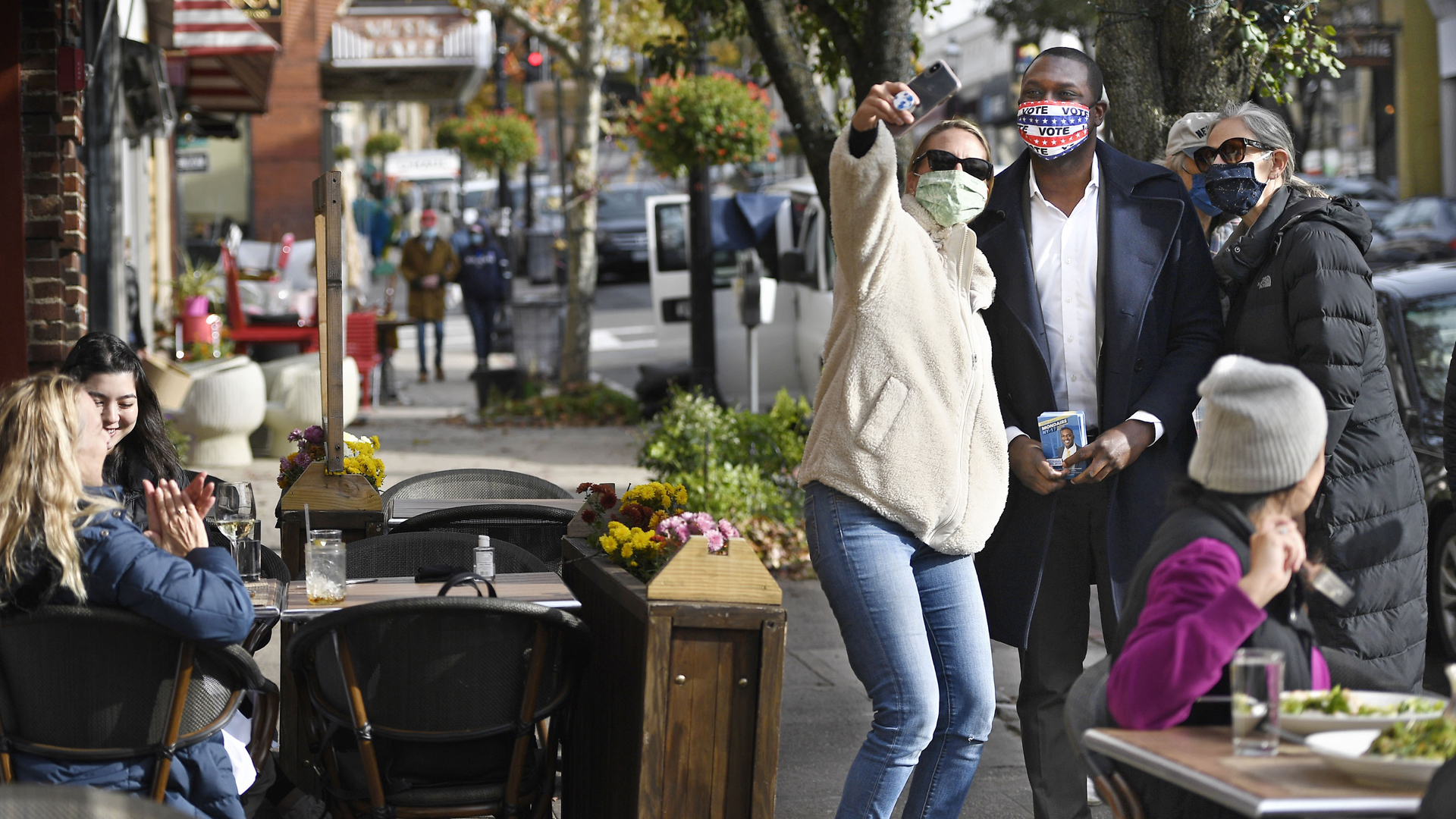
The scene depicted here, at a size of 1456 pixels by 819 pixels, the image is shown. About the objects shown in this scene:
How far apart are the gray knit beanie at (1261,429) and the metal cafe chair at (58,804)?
1859mm

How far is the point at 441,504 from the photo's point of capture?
4.98 metres

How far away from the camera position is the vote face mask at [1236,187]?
3920mm

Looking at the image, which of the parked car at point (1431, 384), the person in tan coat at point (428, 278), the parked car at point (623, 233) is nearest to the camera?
the parked car at point (1431, 384)

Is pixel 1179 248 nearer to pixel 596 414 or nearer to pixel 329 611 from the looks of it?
pixel 329 611

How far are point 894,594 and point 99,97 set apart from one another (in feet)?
24.2

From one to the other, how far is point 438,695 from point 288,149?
67.9 ft

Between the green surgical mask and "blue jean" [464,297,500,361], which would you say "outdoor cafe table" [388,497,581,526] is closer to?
the green surgical mask

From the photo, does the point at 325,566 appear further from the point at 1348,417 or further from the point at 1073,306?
the point at 1348,417

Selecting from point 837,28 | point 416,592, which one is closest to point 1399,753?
point 416,592

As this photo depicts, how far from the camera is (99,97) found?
350 inches

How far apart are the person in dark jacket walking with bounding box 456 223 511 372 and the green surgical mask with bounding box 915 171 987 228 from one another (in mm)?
12943

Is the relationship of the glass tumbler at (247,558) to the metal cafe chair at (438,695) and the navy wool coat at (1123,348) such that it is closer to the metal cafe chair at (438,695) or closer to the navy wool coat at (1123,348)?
the metal cafe chair at (438,695)

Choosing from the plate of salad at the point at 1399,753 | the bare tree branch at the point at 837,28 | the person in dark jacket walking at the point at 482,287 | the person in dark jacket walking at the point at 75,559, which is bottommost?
the plate of salad at the point at 1399,753

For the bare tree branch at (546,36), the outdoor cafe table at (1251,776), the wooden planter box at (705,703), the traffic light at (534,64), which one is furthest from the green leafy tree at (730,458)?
the traffic light at (534,64)
